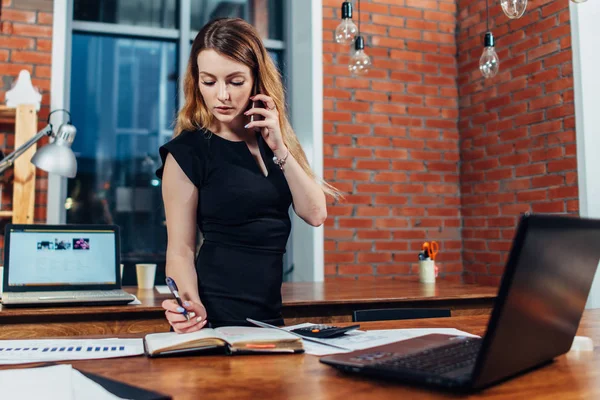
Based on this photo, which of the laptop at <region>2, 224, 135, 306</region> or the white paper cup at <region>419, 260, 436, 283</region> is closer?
the laptop at <region>2, 224, 135, 306</region>

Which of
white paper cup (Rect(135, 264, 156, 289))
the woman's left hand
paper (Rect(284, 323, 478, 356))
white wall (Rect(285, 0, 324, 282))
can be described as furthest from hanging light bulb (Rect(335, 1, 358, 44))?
paper (Rect(284, 323, 478, 356))

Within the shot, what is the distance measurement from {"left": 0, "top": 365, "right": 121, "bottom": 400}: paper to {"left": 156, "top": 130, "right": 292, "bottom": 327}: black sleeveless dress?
0.62 meters

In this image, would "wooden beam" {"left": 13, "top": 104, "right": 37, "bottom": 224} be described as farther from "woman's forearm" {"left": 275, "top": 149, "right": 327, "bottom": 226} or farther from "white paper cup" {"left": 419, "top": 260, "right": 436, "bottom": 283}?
"white paper cup" {"left": 419, "top": 260, "right": 436, "bottom": 283}

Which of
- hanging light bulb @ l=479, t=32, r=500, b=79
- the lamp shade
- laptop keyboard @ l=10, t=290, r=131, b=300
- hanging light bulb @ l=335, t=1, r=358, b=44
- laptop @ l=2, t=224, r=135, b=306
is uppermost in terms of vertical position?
hanging light bulb @ l=335, t=1, r=358, b=44

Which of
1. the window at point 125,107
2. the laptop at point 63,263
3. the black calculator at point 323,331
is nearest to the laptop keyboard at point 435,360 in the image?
the black calculator at point 323,331

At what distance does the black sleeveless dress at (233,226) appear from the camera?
4.60 ft

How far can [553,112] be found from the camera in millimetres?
2998

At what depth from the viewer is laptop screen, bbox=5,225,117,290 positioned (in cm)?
212

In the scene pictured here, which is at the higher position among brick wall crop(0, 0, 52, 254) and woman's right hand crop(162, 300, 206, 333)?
brick wall crop(0, 0, 52, 254)

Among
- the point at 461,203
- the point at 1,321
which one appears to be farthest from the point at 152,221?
the point at 461,203

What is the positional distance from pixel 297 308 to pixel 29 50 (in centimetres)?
209

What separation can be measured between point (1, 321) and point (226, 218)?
994mm

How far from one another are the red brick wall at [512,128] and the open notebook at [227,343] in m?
2.35

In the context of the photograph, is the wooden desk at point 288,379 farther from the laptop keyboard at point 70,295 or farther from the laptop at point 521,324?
the laptop keyboard at point 70,295
